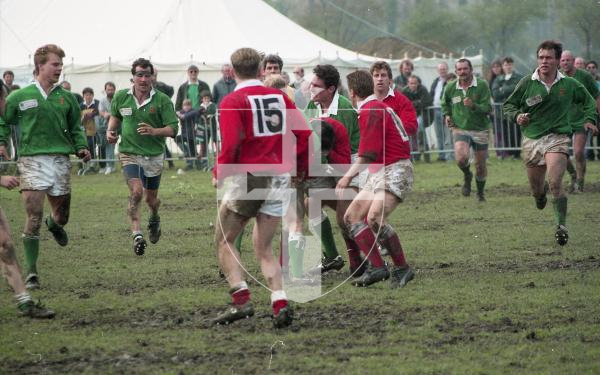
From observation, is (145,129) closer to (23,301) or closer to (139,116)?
(139,116)

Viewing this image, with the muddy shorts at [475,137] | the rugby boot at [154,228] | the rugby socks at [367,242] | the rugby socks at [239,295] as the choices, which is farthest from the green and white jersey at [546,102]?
the rugby socks at [239,295]

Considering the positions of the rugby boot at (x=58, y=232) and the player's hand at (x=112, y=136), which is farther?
the player's hand at (x=112, y=136)

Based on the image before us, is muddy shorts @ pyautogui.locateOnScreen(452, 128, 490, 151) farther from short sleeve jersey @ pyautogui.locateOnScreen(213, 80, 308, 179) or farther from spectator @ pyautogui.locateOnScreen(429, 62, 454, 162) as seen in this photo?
short sleeve jersey @ pyautogui.locateOnScreen(213, 80, 308, 179)

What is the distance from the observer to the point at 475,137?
16359 mm

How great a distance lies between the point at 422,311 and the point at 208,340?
5.92 ft

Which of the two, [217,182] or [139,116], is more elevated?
[139,116]

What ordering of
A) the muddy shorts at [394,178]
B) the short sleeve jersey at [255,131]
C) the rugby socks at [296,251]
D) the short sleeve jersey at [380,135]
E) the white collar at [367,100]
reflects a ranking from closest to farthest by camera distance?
the short sleeve jersey at [255,131] → the short sleeve jersey at [380,135] → the white collar at [367,100] → the muddy shorts at [394,178] → the rugby socks at [296,251]

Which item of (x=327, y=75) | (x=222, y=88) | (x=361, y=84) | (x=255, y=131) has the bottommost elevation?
(x=255, y=131)

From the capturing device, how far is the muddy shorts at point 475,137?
53.6 feet

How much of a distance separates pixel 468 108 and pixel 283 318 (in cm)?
962

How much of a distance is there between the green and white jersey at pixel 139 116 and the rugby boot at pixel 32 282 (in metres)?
2.54

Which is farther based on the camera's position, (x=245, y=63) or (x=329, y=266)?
(x=329, y=266)

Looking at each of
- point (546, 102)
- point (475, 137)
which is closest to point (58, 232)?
point (546, 102)

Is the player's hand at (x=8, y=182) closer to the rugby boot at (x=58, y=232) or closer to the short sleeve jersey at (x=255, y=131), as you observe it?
the short sleeve jersey at (x=255, y=131)
